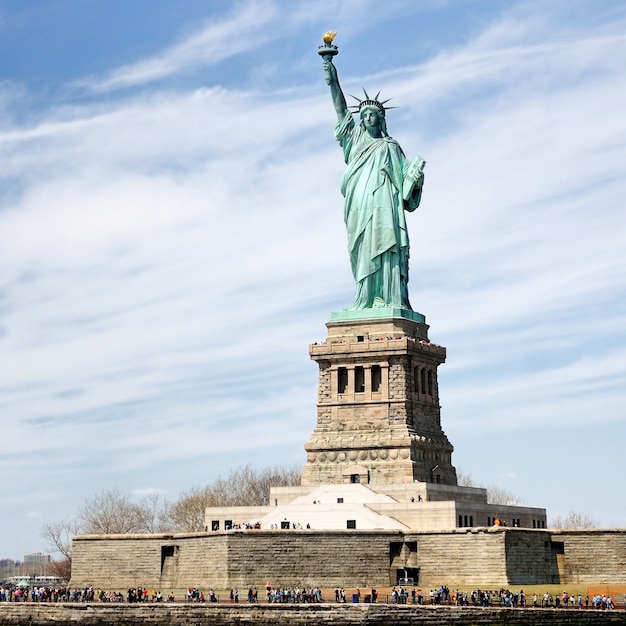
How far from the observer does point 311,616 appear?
44.5m

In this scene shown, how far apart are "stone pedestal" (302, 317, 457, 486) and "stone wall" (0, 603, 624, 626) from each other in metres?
14.3

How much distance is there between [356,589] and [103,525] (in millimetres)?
28736

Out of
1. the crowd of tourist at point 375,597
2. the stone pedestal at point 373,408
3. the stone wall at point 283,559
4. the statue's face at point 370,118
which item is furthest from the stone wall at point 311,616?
the statue's face at point 370,118

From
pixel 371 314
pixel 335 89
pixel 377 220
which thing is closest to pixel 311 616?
pixel 371 314

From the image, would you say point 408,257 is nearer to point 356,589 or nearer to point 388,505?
point 388,505

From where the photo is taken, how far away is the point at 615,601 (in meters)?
48.2

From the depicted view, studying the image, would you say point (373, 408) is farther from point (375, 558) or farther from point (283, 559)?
point (283, 559)

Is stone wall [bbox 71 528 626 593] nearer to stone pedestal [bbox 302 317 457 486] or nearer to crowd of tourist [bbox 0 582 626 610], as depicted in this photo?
crowd of tourist [bbox 0 582 626 610]

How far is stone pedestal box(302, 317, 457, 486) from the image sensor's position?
5919cm

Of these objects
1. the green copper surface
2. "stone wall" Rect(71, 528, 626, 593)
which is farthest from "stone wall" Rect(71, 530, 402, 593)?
the green copper surface

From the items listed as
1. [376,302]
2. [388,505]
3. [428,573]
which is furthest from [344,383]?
[428,573]

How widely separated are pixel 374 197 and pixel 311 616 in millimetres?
23316

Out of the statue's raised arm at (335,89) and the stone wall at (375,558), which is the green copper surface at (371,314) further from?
the stone wall at (375,558)

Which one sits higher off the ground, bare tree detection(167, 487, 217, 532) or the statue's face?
the statue's face
